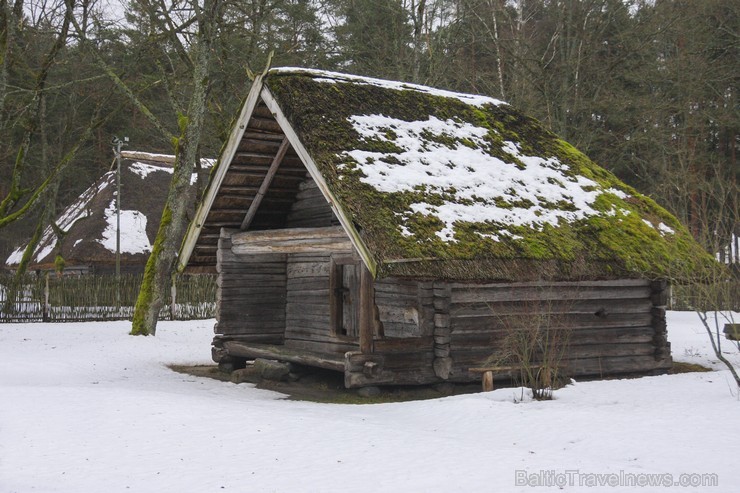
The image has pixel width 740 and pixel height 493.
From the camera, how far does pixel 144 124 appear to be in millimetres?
37531

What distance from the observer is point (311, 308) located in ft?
46.5

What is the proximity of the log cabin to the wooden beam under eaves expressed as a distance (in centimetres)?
3

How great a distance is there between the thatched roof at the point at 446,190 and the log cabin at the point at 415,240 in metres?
0.03

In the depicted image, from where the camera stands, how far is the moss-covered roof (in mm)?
10609

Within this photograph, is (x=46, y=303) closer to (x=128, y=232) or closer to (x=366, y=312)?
(x=128, y=232)

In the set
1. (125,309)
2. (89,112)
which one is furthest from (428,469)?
(89,112)

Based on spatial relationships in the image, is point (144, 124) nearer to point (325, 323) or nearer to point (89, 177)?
point (89, 177)

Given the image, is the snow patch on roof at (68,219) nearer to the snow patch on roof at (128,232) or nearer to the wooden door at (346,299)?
the snow patch on roof at (128,232)

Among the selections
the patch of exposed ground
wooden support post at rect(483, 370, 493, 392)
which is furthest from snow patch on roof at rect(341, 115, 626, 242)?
the patch of exposed ground

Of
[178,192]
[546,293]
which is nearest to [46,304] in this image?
[178,192]

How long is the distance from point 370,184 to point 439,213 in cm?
105

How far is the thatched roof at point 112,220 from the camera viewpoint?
96.7 feet

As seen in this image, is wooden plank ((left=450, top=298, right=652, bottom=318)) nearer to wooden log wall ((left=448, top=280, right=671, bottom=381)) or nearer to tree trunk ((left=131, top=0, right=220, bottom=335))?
wooden log wall ((left=448, top=280, right=671, bottom=381))

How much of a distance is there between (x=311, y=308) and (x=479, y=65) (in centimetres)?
2216
